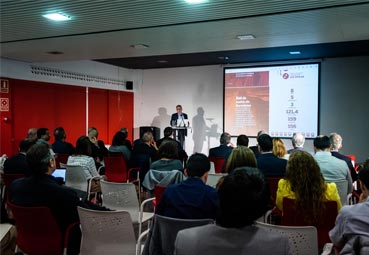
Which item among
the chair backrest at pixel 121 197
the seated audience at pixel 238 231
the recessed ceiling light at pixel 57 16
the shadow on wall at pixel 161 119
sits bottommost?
the chair backrest at pixel 121 197

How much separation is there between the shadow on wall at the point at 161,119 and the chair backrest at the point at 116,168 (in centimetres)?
613

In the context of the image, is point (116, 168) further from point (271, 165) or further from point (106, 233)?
point (106, 233)

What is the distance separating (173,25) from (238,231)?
427 centimetres

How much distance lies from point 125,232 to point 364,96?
27.0 ft

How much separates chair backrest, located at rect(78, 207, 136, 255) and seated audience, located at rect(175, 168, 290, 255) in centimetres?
111

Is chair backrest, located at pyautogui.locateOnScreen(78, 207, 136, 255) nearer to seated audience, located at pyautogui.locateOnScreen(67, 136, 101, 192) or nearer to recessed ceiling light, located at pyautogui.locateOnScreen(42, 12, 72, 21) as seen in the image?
seated audience, located at pyautogui.locateOnScreen(67, 136, 101, 192)

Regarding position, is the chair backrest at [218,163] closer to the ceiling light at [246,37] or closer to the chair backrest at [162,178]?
the chair backrest at [162,178]

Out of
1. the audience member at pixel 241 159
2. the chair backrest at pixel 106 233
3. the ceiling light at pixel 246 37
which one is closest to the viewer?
the chair backrest at pixel 106 233

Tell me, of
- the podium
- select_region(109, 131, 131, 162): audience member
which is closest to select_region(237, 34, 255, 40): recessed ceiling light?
select_region(109, 131, 131, 162): audience member

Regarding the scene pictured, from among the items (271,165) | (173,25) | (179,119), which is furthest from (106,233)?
(179,119)

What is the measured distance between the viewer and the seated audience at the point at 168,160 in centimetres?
397

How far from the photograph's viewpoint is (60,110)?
29.8 feet

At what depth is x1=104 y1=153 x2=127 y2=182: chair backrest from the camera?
5.34 metres

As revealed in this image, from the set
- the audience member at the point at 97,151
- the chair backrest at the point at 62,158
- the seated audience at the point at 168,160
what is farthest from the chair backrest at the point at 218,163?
the chair backrest at the point at 62,158
